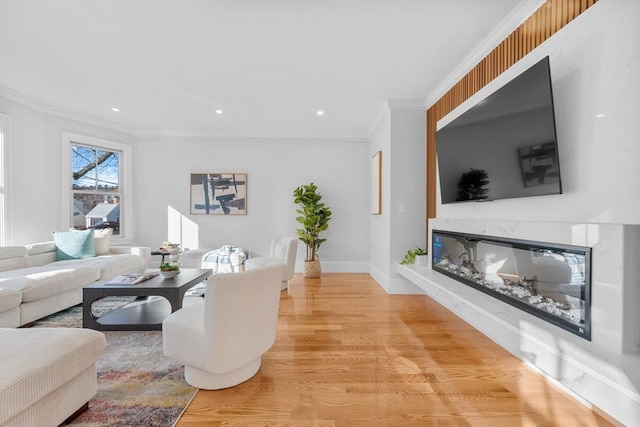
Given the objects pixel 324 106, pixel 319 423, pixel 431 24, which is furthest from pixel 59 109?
pixel 319 423

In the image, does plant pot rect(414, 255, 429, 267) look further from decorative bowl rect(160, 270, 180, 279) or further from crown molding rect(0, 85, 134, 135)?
crown molding rect(0, 85, 134, 135)

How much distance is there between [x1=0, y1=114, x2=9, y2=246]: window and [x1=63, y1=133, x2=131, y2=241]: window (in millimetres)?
740

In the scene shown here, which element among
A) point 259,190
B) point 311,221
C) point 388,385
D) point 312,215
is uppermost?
point 259,190

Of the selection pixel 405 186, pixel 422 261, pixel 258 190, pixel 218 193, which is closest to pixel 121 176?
pixel 218 193

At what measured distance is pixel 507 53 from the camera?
2266 mm

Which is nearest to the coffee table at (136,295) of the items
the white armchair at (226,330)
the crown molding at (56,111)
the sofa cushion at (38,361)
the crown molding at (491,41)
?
the white armchair at (226,330)

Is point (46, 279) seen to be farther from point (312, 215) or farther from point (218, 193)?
point (312, 215)

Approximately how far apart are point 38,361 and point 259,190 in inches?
162

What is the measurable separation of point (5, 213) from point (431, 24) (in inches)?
208

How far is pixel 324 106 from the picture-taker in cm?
390

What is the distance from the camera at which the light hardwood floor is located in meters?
1.50

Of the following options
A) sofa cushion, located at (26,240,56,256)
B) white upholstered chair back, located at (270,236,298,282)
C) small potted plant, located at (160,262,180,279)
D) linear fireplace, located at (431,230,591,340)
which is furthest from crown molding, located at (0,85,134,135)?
linear fireplace, located at (431,230,591,340)

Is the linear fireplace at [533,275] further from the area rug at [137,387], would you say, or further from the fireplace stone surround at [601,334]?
the area rug at [137,387]

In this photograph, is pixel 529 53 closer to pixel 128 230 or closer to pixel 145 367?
pixel 145 367
